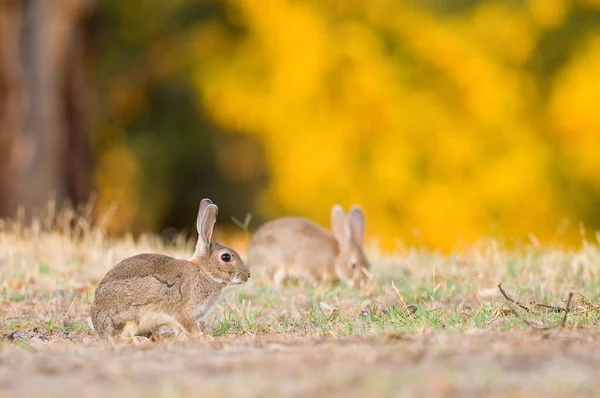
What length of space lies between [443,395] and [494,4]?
2010 centimetres

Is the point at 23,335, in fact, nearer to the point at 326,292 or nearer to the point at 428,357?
the point at 326,292

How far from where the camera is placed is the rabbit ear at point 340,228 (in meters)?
11.2

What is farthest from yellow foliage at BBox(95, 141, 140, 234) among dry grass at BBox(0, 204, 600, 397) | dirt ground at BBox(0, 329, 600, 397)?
dirt ground at BBox(0, 329, 600, 397)

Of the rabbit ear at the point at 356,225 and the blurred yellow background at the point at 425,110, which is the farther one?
the blurred yellow background at the point at 425,110

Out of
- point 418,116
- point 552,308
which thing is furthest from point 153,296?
point 418,116

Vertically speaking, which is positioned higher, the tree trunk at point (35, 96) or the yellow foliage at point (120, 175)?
the tree trunk at point (35, 96)

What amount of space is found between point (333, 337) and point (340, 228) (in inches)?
188

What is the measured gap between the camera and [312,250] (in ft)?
36.1

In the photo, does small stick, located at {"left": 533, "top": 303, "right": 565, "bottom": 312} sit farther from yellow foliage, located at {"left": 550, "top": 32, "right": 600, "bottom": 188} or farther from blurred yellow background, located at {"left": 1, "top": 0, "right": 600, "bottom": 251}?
yellow foliage, located at {"left": 550, "top": 32, "right": 600, "bottom": 188}

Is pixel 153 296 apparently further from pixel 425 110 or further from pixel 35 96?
pixel 425 110

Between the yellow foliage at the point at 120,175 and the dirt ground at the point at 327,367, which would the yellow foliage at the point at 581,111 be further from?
the dirt ground at the point at 327,367

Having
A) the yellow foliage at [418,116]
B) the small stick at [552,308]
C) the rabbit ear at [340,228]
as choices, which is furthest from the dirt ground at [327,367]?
the yellow foliage at [418,116]

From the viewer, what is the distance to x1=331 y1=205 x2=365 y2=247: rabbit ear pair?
11.2 metres

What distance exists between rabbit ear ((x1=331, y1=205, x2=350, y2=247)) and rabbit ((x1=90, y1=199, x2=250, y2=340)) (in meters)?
3.63
